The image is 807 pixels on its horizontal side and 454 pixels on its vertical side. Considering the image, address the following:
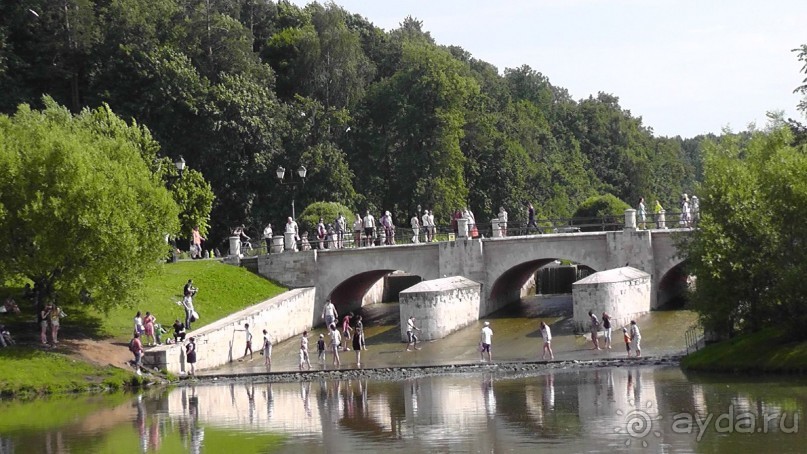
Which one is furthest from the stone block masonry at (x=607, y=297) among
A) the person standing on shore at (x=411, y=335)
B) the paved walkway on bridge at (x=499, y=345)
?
the person standing on shore at (x=411, y=335)

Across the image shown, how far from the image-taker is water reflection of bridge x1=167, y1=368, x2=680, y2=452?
28.9 m

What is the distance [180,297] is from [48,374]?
1119 cm

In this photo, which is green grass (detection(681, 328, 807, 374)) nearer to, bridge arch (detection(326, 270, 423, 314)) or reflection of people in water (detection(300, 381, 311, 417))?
reflection of people in water (detection(300, 381, 311, 417))

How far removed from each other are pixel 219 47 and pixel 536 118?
139ft

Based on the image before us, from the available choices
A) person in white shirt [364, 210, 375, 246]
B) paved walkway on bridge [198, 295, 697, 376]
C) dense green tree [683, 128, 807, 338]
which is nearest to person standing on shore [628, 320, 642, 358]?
paved walkway on bridge [198, 295, 697, 376]

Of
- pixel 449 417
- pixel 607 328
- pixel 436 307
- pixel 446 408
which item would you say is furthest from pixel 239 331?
pixel 449 417

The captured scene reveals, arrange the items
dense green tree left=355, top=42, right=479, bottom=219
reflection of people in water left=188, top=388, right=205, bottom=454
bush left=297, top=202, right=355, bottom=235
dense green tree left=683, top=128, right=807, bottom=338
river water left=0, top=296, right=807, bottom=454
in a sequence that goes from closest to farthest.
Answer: river water left=0, top=296, right=807, bottom=454
reflection of people in water left=188, top=388, right=205, bottom=454
dense green tree left=683, top=128, right=807, bottom=338
bush left=297, top=202, right=355, bottom=235
dense green tree left=355, top=42, right=479, bottom=219

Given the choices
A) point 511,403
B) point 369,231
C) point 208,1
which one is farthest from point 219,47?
point 511,403

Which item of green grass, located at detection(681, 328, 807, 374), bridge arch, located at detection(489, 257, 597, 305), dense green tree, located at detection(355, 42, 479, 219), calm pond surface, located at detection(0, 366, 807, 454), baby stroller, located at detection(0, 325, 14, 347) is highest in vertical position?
dense green tree, located at detection(355, 42, 479, 219)

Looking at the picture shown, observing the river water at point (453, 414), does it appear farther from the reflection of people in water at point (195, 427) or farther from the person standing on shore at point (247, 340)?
the person standing on shore at point (247, 340)

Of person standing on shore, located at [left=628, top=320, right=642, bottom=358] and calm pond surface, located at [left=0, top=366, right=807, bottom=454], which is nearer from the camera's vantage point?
calm pond surface, located at [left=0, top=366, right=807, bottom=454]

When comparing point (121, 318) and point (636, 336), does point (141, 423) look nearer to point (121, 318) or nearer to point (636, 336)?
point (121, 318)

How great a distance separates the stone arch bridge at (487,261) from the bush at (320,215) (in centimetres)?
470

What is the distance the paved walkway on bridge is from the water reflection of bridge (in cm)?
413
